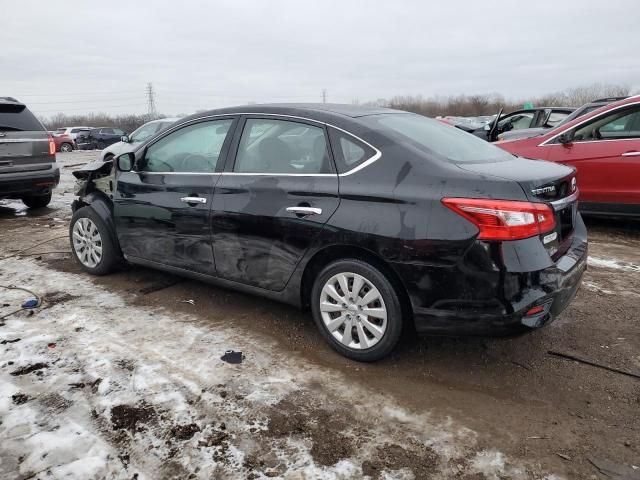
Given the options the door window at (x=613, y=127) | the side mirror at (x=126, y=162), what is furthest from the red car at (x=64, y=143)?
the door window at (x=613, y=127)

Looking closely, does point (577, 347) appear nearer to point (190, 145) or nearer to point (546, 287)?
point (546, 287)

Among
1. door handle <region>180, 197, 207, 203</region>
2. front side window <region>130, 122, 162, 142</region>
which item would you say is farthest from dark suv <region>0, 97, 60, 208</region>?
door handle <region>180, 197, 207, 203</region>

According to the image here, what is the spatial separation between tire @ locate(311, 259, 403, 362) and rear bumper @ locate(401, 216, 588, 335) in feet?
0.52

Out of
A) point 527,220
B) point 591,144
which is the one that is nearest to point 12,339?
point 527,220

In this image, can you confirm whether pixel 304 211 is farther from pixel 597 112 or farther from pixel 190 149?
pixel 597 112

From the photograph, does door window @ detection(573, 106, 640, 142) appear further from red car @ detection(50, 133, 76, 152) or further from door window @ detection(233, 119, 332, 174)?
red car @ detection(50, 133, 76, 152)

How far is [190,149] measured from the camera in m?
4.00

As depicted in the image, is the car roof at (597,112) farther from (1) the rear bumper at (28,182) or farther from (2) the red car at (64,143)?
(2) the red car at (64,143)

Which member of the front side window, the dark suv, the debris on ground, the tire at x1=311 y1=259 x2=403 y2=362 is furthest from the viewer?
the front side window

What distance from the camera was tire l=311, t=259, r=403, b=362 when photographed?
9.62 feet

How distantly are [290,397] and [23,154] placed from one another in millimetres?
6641

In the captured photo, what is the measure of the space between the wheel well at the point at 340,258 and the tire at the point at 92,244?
2.18 metres

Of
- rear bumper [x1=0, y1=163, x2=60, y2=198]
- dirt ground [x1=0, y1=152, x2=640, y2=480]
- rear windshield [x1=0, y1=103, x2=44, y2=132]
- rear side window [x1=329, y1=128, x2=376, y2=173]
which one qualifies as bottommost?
dirt ground [x1=0, y1=152, x2=640, y2=480]

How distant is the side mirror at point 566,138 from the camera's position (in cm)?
623
